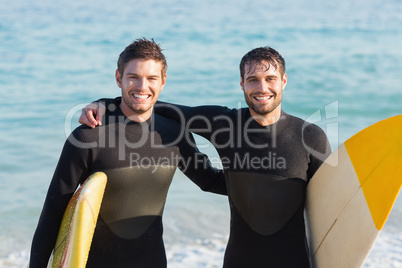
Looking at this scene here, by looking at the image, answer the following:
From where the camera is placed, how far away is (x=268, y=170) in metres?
2.76

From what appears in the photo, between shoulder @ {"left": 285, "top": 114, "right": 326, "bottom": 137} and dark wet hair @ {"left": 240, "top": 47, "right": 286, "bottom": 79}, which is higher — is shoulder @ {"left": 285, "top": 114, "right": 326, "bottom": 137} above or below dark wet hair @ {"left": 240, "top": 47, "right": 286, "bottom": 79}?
below

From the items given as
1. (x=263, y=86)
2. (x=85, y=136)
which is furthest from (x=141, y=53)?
(x=263, y=86)

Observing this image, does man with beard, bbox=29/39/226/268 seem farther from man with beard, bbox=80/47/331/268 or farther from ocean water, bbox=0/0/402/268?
ocean water, bbox=0/0/402/268

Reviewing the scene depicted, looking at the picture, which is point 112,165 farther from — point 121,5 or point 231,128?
point 121,5

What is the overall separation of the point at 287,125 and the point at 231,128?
261 mm

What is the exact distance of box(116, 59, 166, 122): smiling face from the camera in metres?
2.65

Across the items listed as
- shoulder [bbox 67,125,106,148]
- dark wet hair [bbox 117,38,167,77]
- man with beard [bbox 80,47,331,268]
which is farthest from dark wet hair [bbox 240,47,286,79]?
shoulder [bbox 67,125,106,148]

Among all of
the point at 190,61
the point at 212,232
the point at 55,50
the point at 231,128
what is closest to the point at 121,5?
the point at 55,50

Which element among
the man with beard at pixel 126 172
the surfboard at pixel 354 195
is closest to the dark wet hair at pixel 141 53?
the man with beard at pixel 126 172

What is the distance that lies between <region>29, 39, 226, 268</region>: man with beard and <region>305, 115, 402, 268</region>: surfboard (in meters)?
0.71

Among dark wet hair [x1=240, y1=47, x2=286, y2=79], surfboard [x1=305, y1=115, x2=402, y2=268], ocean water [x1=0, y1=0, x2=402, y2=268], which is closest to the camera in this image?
surfboard [x1=305, y1=115, x2=402, y2=268]

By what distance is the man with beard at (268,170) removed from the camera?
9.01ft

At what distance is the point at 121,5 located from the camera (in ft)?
57.4

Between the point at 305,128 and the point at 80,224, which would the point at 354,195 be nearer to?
the point at 305,128
